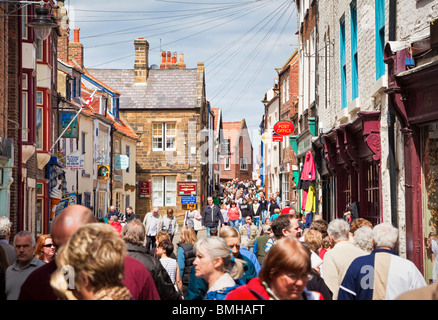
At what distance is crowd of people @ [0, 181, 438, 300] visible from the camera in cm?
362

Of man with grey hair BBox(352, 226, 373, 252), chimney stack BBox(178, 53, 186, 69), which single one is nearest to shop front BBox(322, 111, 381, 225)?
man with grey hair BBox(352, 226, 373, 252)

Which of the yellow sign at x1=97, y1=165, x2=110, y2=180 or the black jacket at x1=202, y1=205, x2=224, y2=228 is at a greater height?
the yellow sign at x1=97, y1=165, x2=110, y2=180

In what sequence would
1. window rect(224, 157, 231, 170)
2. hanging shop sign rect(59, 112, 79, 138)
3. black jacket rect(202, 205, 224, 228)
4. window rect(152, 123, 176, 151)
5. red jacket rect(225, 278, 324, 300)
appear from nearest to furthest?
red jacket rect(225, 278, 324, 300) < black jacket rect(202, 205, 224, 228) < hanging shop sign rect(59, 112, 79, 138) < window rect(152, 123, 176, 151) < window rect(224, 157, 231, 170)

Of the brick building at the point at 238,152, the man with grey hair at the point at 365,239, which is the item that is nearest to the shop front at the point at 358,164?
the man with grey hair at the point at 365,239

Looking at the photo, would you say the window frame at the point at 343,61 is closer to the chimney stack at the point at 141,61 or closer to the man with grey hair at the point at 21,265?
the man with grey hair at the point at 21,265

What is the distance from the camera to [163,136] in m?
46.4

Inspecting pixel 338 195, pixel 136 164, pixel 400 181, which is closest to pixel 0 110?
pixel 338 195

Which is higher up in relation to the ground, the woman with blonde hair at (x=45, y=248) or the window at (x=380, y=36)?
the window at (x=380, y=36)

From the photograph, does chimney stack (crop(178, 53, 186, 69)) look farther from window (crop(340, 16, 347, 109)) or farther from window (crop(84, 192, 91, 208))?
window (crop(340, 16, 347, 109))

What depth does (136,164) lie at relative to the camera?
4659 centimetres

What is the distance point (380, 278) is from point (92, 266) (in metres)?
3.27

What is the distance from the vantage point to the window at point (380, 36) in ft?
44.3
